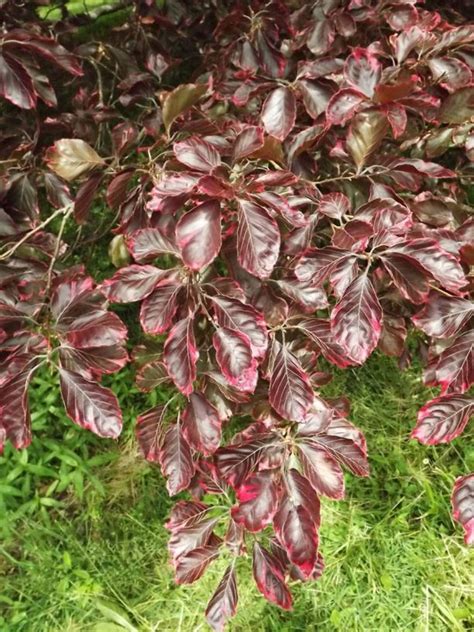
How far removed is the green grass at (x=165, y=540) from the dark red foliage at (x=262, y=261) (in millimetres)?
472

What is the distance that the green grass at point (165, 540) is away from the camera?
1.65 m

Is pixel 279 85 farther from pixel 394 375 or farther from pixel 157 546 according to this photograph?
pixel 157 546

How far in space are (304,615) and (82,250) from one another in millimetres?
1506

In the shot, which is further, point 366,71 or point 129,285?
point 366,71

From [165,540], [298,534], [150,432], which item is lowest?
[165,540]

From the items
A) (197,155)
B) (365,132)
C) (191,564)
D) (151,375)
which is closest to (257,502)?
(191,564)

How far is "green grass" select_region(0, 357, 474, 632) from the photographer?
5.40ft

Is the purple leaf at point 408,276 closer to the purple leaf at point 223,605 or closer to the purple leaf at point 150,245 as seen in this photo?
the purple leaf at point 150,245

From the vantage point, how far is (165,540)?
1806 millimetres

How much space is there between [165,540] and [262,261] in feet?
3.87

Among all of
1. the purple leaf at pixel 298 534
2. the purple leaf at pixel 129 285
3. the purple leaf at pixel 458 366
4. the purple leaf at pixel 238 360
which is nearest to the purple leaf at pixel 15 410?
the purple leaf at pixel 129 285

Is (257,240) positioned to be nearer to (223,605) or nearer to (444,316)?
(444,316)

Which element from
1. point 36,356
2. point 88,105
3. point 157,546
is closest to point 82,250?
point 88,105

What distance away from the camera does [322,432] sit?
1165 millimetres
